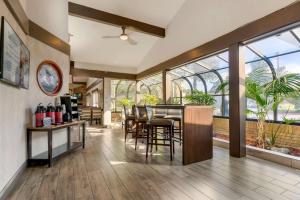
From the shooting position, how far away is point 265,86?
329 centimetres

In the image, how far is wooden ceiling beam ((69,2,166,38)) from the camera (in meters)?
4.75

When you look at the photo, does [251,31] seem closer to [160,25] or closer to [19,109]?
[160,25]

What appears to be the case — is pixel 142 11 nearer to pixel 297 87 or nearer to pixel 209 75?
pixel 209 75

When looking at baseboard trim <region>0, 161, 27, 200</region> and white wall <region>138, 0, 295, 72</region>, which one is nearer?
baseboard trim <region>0, 161, 27, 200</region>

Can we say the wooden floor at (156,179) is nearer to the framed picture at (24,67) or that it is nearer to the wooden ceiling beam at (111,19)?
the framed picture at (24,67)

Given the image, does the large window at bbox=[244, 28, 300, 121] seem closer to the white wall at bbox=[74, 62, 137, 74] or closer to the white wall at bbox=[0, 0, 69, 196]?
the white wall at bbox=[0, 0, 69, 196]

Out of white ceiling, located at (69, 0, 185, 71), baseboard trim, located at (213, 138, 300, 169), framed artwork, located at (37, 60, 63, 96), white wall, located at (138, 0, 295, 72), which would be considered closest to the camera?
baseboard trim, located at (213, 138, 300, 169)

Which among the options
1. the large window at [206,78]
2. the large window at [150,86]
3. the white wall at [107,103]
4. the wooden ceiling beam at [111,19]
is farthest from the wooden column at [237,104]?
the white wall at [107,103]

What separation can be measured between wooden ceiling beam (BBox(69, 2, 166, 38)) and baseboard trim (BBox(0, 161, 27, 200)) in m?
3.86

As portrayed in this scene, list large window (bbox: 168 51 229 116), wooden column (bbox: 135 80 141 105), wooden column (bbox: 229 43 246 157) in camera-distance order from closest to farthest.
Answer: wooden column (bbox: 229 43 246 157) < large window (bbox: 168 51 229 116) < wooden column (bbox: 135 80 141 105)

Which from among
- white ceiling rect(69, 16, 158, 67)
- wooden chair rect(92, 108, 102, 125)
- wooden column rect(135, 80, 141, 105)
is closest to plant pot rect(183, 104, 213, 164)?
white ceiling rect(69, 16, 158, 67)

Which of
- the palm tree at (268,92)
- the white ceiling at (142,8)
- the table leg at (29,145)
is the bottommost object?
the table leg at (29,145)

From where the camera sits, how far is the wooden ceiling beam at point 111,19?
15.6 feet

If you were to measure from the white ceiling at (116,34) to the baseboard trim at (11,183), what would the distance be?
4.13 meters
